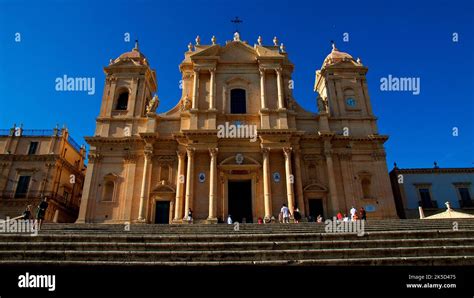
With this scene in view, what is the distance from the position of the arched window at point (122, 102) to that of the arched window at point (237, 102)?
8105 millimetres

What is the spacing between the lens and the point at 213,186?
2180 centimetres

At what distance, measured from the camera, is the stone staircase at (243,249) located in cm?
830

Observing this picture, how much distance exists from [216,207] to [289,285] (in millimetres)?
14713

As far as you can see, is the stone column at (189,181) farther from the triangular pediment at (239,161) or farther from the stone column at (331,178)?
the stone column at (331,178)

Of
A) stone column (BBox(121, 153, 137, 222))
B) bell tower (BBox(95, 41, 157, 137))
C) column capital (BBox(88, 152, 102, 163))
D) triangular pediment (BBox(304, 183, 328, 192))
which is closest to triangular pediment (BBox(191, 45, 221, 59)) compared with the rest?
bell tower (BBox(95, 41, 157, 137))

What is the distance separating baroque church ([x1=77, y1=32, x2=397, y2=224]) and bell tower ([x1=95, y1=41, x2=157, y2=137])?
90 millimetres

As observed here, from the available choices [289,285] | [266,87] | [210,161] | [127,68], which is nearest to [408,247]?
[289,285]

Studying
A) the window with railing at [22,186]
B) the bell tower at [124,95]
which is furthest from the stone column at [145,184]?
the window with railing at [22,186]

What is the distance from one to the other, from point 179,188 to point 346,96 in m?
14.5

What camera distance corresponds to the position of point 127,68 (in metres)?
27.2

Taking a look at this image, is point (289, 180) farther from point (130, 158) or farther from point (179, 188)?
point (130, 158)

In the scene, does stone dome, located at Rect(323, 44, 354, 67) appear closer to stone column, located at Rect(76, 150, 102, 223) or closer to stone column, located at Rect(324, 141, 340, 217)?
stone column, located at Rect(324, 141, 340, 217)

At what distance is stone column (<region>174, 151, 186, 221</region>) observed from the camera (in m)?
21.5

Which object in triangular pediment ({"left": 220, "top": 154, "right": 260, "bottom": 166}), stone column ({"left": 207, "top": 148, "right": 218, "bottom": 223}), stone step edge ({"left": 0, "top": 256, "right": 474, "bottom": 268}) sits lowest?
stone step edge ({"left": 0, "top": 256, "right": 474, "bottom": 268})
